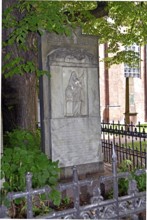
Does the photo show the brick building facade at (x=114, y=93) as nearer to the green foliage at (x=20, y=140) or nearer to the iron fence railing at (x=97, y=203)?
the green foliage at (x=20, y=140)

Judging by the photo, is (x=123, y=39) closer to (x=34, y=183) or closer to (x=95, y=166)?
(x=95, y=166)

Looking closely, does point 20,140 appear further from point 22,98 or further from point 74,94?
point 22,98

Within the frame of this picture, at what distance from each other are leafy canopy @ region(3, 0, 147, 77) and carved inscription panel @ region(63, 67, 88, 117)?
67cm

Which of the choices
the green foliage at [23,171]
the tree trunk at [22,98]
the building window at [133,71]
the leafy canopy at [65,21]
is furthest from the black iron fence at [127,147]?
the building window at [133,71]

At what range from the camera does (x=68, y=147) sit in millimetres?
5340

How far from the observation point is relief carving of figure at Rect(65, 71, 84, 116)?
5.35 metres

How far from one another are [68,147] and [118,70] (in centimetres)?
1807

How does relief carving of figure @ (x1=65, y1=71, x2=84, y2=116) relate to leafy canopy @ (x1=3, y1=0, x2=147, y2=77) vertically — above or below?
below

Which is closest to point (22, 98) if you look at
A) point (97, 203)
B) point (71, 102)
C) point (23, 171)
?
point (71, 102)

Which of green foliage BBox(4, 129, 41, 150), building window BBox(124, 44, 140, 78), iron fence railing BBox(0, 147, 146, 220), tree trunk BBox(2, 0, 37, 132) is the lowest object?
iron fence railing BBox(0, 147, 146, 220)

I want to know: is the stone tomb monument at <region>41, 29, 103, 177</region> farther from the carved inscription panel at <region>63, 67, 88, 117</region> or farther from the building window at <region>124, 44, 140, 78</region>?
the building window at <region>124, 44, 140, 78</region>

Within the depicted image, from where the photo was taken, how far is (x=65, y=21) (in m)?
5.64

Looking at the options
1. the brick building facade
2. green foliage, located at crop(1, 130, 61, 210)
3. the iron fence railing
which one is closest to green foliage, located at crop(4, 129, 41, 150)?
green foliage, located at crop(1, 130, 61, 210)

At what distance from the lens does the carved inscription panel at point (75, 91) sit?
5.32m
